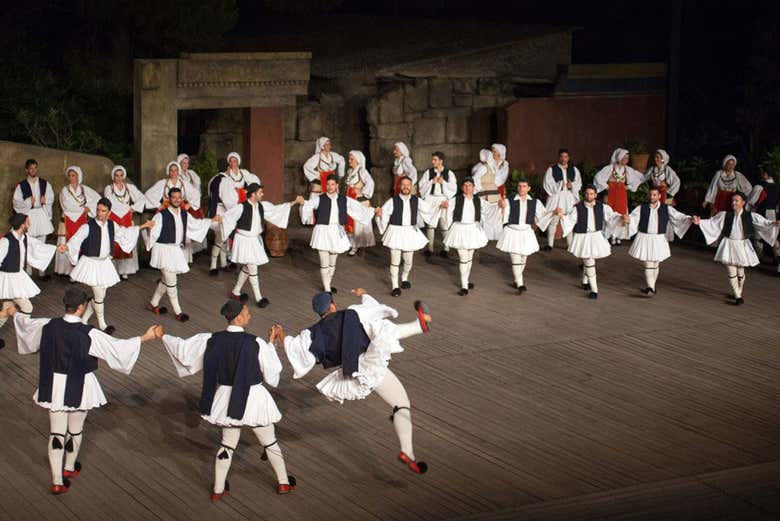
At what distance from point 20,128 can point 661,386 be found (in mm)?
10596

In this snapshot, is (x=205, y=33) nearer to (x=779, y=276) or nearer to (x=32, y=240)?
(x=32, y=240)

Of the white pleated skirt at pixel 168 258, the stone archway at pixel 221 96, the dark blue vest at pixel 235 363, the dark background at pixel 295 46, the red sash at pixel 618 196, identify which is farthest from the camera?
the dark background at pixel 295 46

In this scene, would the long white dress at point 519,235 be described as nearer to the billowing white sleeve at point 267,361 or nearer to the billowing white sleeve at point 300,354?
the billowing white sleeve at point 300,354

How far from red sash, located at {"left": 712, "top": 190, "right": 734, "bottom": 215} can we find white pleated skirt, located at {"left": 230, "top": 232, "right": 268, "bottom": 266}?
22.2 feet

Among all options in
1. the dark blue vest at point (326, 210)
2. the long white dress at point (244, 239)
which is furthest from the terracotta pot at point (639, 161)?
the long white dress at point (244, 239)

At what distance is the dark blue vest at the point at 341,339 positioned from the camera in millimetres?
8961

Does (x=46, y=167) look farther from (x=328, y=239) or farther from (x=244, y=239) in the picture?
(x=328, y=239)

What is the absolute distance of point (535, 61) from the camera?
20.7 meters

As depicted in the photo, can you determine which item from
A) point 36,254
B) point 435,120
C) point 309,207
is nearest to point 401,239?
point 309,207

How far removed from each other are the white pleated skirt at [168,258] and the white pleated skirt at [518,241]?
378 centimetres

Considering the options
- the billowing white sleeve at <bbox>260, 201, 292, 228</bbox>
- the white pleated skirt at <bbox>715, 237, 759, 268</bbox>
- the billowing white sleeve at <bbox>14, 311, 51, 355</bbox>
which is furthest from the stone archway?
the billowing white sleeve at <bbox>14, 311, 51, 355</bbox>

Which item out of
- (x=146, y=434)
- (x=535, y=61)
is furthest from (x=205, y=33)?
(x=146, y=434)

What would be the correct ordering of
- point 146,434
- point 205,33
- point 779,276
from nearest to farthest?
point 146,434
point 779,276
point 205,33

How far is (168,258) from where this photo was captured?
43.3ft
